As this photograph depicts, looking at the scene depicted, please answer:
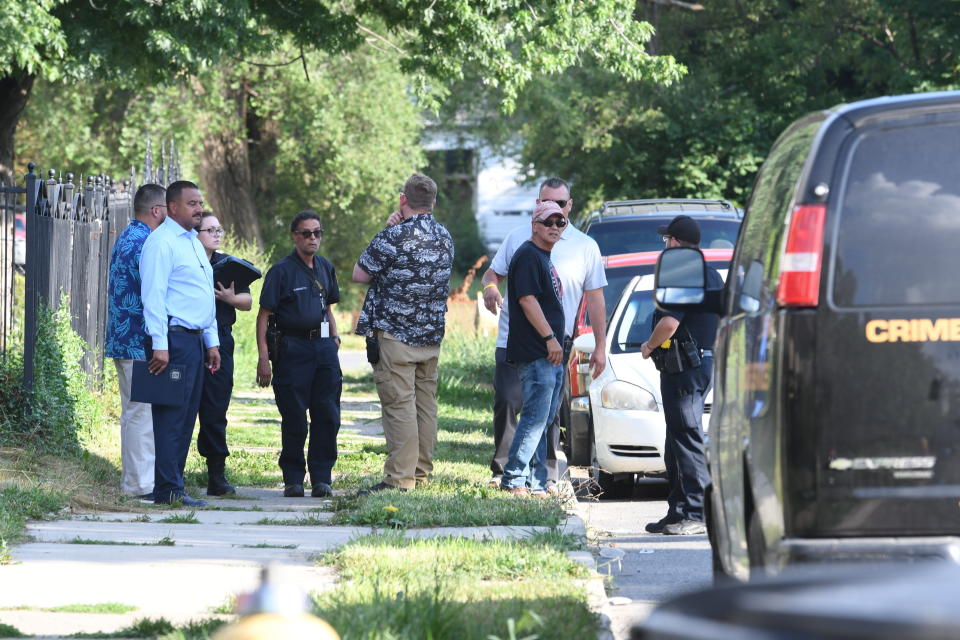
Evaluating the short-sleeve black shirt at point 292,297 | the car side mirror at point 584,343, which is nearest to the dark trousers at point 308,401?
the short-sleeve black shirt at point 292,297

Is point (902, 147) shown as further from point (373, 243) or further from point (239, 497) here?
point (239, 497)

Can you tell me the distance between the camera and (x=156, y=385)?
8.65 metres

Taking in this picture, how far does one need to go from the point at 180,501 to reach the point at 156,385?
2.46 ft

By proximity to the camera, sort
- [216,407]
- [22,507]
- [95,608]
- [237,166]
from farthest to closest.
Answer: [237,166], [216,407], [22,507], [95,608]

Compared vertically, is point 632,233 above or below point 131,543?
above

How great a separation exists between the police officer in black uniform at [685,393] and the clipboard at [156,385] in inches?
110

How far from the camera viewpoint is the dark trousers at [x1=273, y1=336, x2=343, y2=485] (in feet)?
31.1

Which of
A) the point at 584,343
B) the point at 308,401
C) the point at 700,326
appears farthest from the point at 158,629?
the point at 584,343

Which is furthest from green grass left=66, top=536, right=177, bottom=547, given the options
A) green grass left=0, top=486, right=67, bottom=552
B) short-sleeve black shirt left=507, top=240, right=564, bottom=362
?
short-sleeve black shirt left=507, top=240, right=564, bottom=362

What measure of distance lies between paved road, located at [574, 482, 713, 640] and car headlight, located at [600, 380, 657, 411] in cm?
69

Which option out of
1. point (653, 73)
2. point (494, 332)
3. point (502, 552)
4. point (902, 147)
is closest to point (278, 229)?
point (494, 332)

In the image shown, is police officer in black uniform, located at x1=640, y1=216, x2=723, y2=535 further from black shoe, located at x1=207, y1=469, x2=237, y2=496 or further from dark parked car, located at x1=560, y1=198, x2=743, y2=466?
black shoe, located at x1=207, y1=469, x2=237, y2=496

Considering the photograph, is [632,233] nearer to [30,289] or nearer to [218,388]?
[218,388]

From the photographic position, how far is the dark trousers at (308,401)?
948 centimetres
